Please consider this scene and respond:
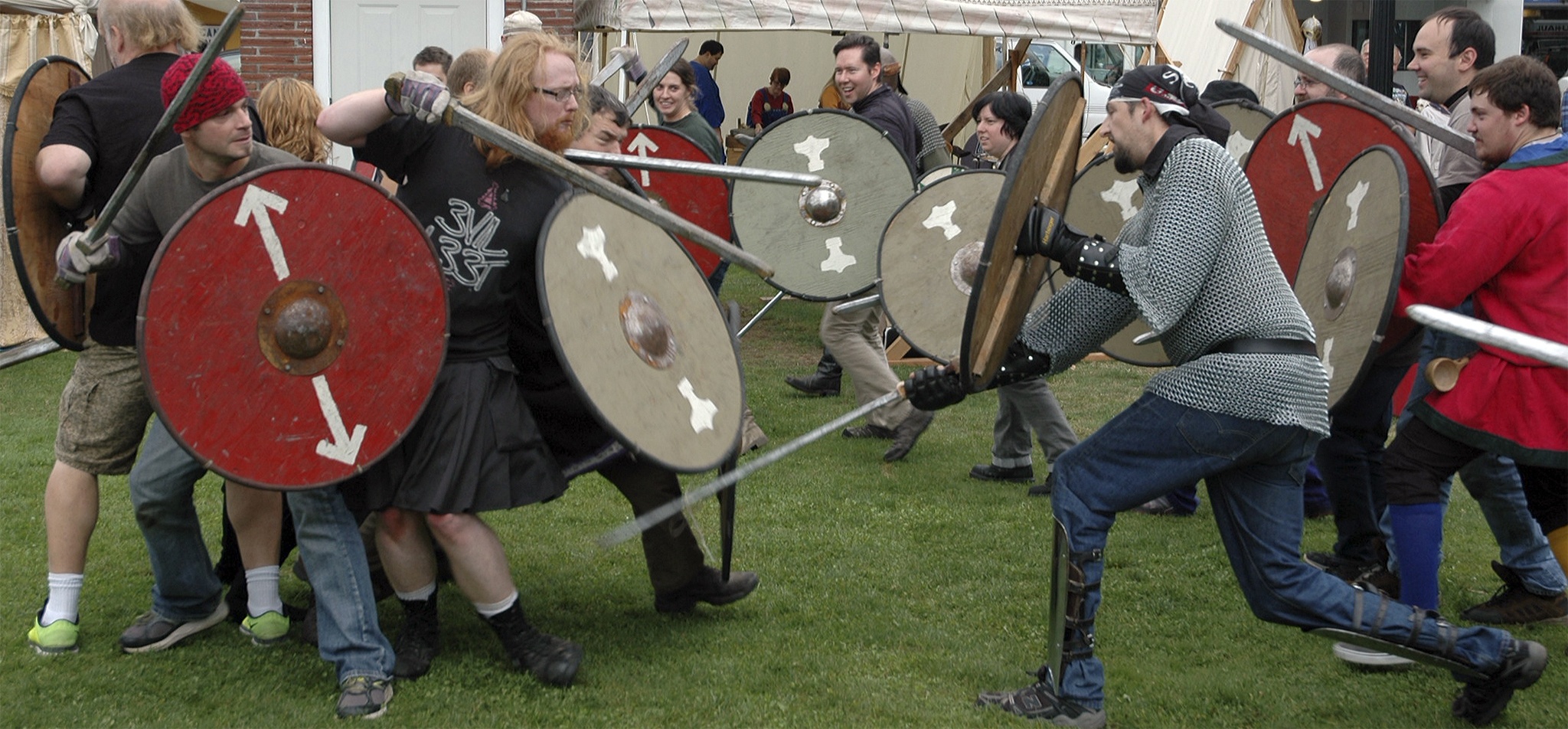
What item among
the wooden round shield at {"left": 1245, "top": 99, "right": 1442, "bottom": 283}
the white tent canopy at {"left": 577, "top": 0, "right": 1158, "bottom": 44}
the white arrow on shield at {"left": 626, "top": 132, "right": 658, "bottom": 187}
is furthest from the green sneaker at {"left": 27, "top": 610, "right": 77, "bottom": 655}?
the white tent canopy at {"left": 577, "top": 0, "right": 1158, "bottom": 44}

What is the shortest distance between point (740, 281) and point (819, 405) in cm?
441

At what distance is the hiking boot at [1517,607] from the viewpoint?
13.4ft

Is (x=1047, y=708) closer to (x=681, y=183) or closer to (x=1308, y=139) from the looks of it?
(x=1308, y=139)

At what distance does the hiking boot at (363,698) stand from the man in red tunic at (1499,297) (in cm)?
263

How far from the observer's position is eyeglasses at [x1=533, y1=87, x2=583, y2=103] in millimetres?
3352

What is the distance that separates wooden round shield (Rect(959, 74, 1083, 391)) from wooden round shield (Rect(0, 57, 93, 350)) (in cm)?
223

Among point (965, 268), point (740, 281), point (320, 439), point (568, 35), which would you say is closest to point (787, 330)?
point (740, 281)

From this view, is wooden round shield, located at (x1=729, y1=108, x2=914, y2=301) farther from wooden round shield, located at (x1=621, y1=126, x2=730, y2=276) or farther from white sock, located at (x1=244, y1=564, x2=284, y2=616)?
white sock, located at (x1=244, y1=564, x2=284, y2=616)

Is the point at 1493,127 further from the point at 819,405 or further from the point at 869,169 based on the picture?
the point at 819,405

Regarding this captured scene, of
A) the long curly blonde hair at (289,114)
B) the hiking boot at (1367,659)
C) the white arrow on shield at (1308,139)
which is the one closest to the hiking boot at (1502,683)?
the hiking boot at (1367,659)

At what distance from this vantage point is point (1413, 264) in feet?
11.7

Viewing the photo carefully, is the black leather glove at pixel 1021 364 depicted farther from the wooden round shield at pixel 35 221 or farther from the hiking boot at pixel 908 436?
the hiking boot at pixel 908 436

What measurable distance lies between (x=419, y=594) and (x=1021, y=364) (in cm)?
163

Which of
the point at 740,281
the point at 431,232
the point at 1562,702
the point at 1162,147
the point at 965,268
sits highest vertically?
the point at 1162,147
